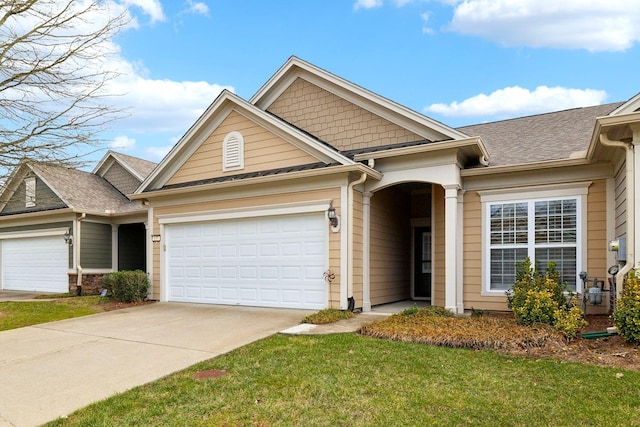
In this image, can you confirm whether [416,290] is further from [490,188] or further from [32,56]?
[32,56]

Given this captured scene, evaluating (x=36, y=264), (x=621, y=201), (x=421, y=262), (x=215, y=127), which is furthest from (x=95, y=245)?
(x=621, y=201)

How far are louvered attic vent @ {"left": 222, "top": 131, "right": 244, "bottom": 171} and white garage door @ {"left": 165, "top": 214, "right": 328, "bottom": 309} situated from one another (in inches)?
55.7

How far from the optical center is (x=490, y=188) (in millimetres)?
9297

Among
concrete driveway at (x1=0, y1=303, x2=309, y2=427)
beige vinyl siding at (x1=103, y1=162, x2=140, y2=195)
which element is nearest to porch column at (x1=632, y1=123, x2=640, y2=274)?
concrete driveway at (x1=0, y1=303, x2=309, y2=427)

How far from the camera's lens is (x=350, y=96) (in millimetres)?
10766

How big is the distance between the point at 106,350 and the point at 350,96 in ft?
24.8

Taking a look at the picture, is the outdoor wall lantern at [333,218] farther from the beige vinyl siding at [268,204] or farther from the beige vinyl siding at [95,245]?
the beige vinyl siding at [95,245]

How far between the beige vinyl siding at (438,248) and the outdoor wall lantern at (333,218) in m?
2.39

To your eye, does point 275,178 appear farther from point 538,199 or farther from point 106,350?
point 538,199

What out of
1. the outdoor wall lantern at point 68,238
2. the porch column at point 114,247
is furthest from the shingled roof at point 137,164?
the outdoor wall lantern at point 68,238

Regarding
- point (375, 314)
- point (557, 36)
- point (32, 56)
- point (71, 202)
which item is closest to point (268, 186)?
point (375, 314)

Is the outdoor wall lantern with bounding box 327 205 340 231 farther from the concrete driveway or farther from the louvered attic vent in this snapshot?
the louvered attic vent

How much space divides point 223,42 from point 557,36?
11.0 m

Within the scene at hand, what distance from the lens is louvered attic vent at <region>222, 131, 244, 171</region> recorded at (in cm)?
1093
